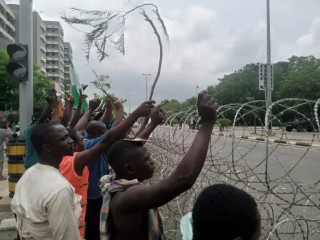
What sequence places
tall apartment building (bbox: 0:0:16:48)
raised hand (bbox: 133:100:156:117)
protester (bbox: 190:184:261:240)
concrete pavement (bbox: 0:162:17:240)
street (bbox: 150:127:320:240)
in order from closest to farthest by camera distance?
protester (bbox: 190:184:261:240), raised hand (bbox: 133:100:156:117), street (bbox: 150:127:320:240), concrete pavement (bbox: 0:162:17:240), tall apartment building (bbox: 0:0:16:48)

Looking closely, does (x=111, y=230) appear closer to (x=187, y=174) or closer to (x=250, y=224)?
(x=187, y=174)

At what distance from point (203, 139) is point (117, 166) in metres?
0.53

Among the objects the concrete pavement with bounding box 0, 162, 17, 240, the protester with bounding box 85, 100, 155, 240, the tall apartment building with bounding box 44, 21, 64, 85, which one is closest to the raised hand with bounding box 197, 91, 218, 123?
the protester with bounding box 85, 100, 155, 240

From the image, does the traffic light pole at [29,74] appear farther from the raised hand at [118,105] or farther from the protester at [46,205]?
the protester at [46,205]

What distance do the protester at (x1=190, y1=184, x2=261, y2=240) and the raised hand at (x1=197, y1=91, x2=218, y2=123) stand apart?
1.64 feet

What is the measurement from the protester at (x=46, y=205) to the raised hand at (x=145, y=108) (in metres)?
0.62

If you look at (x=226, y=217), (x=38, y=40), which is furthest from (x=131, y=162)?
(x=38, y=40)

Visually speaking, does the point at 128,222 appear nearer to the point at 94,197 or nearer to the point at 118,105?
the point at 94,197

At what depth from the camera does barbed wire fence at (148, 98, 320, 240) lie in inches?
136

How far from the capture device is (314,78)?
40.6 meters

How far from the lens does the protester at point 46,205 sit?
2.34 metres

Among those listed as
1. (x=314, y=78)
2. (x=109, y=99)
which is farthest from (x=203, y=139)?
(x=314, y=78)

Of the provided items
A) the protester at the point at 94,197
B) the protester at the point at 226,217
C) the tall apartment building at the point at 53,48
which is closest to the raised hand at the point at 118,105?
the protester at the point at 94,197

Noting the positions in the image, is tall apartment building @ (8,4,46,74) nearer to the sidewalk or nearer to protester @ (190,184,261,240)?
the sidewalk
